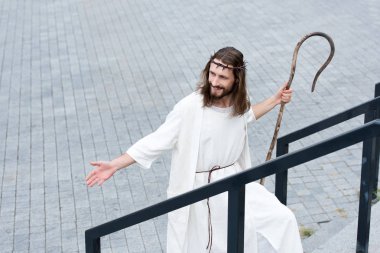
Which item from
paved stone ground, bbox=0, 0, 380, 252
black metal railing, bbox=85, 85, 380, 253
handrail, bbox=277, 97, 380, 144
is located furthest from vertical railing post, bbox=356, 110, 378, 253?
paved stone ground, bbox=0, 0, 380, 252

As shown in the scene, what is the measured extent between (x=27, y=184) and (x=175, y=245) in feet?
10.3

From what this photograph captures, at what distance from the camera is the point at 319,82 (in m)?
9.08

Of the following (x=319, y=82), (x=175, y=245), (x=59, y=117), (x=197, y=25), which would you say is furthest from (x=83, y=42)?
(x=175, y=245)

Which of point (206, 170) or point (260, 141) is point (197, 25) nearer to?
point (260, 141)

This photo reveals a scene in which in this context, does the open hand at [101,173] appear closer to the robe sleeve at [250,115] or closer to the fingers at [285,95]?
the robe sleeve at [250,115]

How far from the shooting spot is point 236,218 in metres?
3.11

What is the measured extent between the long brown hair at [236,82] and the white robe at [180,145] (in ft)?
0.17

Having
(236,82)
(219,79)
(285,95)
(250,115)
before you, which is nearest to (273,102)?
(285,95)

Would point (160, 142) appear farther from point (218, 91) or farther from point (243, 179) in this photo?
point (243, 179)

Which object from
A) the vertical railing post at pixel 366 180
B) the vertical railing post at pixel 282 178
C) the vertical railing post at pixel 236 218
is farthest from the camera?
the vertical railing post at pixel 282 178

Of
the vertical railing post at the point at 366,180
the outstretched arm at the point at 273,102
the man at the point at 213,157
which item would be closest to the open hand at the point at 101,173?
the man at the point at 213,157

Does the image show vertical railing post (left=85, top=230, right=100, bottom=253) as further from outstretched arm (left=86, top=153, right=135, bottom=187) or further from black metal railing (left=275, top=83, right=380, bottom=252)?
black metal railing (left=275, top=83, right=380, bottom=252)

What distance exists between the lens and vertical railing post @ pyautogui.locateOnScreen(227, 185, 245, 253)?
3035 millimetres

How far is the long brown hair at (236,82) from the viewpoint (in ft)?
12.8
